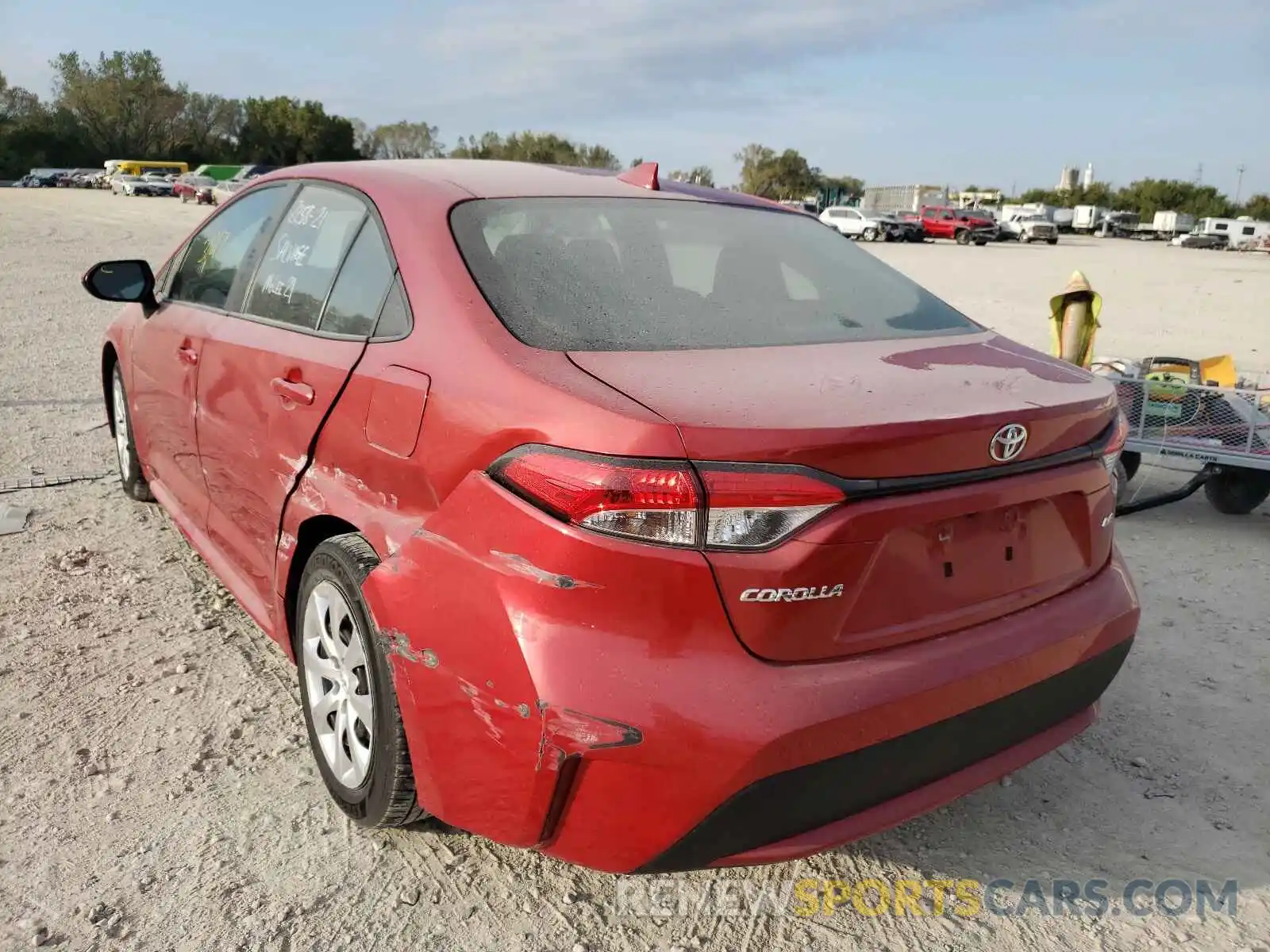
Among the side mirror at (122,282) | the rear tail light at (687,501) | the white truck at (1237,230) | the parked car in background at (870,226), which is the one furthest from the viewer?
the white truck at (1237,230)

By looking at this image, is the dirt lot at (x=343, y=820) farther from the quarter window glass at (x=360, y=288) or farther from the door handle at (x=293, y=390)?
the quarter window glass at (x=360, y=288)

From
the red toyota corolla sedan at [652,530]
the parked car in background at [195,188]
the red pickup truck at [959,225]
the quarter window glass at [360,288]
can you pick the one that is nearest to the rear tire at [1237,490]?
the red toyota corolla sedan at [652,530]

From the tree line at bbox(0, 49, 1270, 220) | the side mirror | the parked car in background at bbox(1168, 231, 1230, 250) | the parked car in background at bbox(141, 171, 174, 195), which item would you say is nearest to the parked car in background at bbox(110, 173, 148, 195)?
the parked car in background at bbox(141, 171, 174, 195)

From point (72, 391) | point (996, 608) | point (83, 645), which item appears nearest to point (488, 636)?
point (996, 608)

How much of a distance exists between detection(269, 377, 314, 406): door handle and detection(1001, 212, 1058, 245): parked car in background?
4839 centimetres

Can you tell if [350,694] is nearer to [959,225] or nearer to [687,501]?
[687,501]

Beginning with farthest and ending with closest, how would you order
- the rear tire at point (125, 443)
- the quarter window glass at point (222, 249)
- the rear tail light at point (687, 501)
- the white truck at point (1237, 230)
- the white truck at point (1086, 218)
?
1. the white truck at point (1086, 218)
2. the white truck at point (1237, 230)
3. the rear tire at point (125, 443)
4. the quarter window glass at point (222, 249)
5. the rear tail light at point (687, 501)

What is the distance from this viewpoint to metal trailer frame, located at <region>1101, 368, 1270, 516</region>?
200 inches

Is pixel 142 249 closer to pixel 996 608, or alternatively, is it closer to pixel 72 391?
pixel 72 391

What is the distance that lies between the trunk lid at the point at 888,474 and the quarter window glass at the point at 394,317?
1.72 ft

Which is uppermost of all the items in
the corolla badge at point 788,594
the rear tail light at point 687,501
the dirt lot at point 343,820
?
the rear tail light at point 687,501

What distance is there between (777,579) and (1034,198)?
114 meters

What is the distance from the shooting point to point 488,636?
1894mm

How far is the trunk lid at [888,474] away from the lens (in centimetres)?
180
